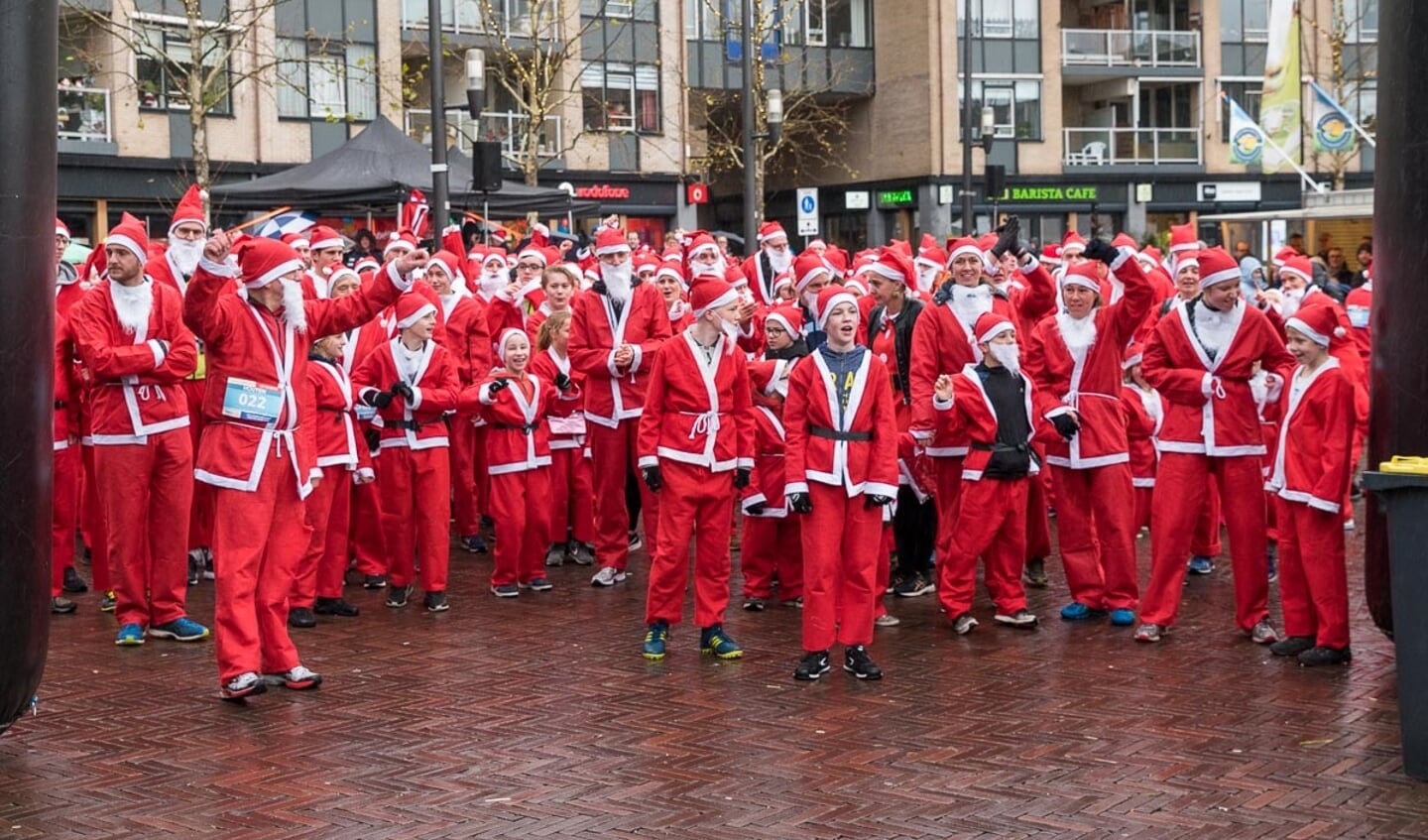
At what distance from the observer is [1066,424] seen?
33.4 ft

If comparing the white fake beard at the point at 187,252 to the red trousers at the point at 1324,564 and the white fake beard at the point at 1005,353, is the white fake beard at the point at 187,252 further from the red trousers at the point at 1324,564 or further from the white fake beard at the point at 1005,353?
the red trousers at the point at 1324,564

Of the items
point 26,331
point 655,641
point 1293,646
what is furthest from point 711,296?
point 26,331

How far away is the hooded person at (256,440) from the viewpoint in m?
8.56

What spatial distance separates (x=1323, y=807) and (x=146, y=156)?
110 ft

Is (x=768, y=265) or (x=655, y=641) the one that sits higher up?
(x=768, y=265)

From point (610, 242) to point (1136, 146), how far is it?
133ft

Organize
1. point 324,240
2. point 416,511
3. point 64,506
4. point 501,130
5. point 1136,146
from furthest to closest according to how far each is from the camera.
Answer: point 1136,146 < point 501,130 < point 324,240 < point 64,506 < point 416,511

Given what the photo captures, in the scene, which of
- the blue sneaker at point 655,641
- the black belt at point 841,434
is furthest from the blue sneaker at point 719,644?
the black belt at point 841,434

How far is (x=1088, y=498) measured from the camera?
1056cm

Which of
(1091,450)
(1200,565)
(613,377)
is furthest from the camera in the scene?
(613,377)

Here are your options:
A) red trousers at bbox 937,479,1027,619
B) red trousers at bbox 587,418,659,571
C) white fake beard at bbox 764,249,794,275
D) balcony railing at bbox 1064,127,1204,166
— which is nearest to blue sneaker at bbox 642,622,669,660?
red trousers at bbox 937,479,1027,619

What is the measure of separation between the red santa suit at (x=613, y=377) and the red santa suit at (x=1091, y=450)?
2.73 m

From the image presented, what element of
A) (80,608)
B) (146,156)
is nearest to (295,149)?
(146,156)

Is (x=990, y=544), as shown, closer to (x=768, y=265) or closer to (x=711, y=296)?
(x=711, y=296)
